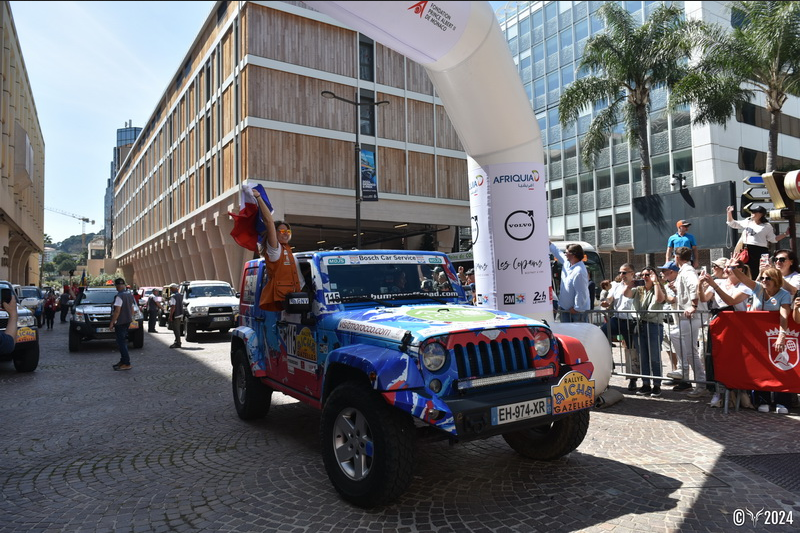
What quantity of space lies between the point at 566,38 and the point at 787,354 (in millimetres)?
34341

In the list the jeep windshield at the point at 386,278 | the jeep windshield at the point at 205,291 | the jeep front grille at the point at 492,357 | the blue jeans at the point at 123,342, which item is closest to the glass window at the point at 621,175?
the jeep windshield at the point at 205,291

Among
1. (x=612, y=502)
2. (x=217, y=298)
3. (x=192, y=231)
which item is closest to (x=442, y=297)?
(x=612, y=502)

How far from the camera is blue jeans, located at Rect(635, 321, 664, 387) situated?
7.60m

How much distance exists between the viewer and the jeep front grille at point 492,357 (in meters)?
3.82

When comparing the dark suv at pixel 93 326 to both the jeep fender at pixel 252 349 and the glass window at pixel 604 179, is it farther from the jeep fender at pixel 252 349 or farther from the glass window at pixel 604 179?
the glass window at pixel 604 179

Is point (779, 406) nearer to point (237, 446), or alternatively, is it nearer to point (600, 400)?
point (600, 400)

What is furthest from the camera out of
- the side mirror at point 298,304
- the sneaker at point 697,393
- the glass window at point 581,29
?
the glass window at point 581,29

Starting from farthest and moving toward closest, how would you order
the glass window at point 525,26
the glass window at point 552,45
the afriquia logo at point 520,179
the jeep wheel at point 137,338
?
1. the glass window at point 525,26
2. the glass window at point 552,45
3. the jeep wheel at point 137,338
4. the afriquia logo at point 520,179

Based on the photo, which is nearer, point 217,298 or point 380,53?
point 217,298

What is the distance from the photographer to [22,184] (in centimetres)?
3566

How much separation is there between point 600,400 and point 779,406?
2017mm

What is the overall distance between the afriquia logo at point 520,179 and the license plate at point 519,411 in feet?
11.5

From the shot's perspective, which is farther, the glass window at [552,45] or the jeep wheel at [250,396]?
the glass window at [552,45]

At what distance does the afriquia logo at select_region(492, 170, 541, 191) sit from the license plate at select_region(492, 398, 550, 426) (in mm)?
3517
